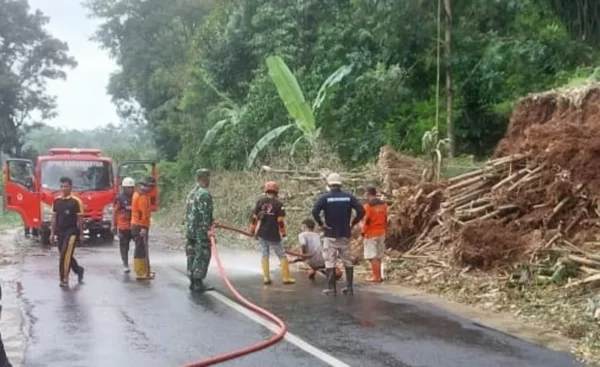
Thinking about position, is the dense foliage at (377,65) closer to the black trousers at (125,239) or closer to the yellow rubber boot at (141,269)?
the black trousers at (125,239)

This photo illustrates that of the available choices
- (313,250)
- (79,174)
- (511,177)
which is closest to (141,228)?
(313,250)

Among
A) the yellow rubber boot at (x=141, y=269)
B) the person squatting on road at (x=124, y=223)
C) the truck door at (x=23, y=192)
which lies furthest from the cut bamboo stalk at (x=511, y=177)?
the truck door at (x=23, y=192)

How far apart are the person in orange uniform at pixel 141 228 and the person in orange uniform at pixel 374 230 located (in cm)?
378

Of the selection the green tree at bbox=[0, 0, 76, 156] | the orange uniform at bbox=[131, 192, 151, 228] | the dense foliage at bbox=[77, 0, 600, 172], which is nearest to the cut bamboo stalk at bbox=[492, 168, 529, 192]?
the orange uniform at bbox=[131, 192, 151, 228]

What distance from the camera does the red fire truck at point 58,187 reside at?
24.6 meters

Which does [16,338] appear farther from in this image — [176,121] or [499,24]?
[176,121]

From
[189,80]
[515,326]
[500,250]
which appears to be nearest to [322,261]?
[500,250]

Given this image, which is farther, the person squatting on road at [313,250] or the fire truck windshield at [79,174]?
the fire truck windshield at [79,174]

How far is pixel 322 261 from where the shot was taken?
15.8 metres

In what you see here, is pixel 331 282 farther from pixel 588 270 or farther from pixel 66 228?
pixel 66 228

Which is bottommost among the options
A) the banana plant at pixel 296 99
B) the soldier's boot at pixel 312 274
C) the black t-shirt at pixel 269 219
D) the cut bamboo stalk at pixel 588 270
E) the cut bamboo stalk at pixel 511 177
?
the soldier's boot at pixel 312 274

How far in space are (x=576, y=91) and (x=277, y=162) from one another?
1115cm

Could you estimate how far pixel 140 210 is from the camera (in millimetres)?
15750

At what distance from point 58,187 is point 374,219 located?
481 inches
